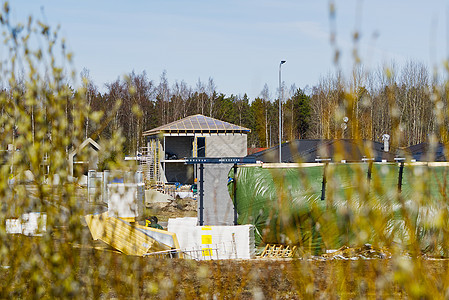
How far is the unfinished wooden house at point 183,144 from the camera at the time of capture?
32.8 meters

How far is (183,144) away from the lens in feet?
120

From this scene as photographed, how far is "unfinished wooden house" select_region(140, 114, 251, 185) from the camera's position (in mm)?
32812

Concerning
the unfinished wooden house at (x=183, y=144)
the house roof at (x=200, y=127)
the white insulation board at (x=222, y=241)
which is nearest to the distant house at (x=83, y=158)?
the white insulation board at (x=222, y=241)

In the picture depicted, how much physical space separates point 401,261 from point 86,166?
1753mm

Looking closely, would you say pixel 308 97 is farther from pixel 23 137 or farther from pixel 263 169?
pixel 23 137

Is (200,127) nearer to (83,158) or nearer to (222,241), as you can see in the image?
(222,241)

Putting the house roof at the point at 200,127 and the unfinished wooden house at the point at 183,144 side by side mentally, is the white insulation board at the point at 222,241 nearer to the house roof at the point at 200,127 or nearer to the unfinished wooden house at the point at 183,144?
the unfinished wooden house at the point at 183,144

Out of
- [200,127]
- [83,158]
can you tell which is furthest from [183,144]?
[83,158]

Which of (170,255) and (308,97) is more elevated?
(308,97)

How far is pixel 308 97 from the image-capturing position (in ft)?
175

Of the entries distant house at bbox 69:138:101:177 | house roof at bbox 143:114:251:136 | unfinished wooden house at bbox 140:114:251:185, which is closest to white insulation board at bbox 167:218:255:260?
distant house at bbox 69:138:101:177

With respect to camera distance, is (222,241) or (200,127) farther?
(200,127)

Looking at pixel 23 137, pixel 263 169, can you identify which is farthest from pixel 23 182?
pixel 263 169

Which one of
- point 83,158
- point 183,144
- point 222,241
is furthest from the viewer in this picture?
point 183,144
